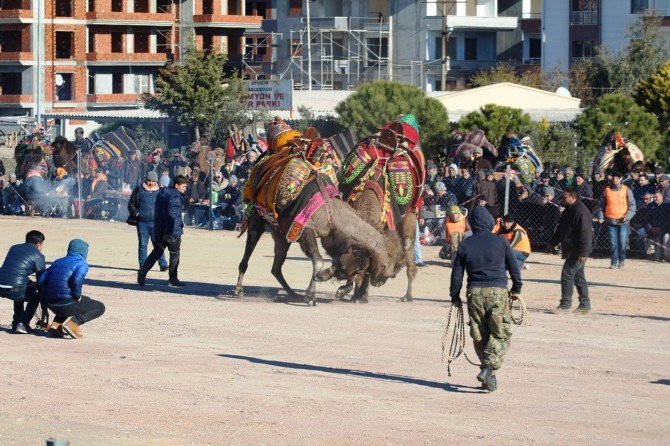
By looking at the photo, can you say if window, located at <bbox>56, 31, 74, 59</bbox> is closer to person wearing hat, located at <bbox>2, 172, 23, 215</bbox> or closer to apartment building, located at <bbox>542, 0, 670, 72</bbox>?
A: apartment building, located at <bbox>542, 0, 670, 72</bbox>

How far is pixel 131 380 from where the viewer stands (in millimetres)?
14172

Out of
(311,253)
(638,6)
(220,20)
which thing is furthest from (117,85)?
(311,253)

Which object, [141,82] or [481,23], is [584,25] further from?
[141,82]

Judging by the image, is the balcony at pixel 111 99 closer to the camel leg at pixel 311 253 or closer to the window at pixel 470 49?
the window at pixel 470 49

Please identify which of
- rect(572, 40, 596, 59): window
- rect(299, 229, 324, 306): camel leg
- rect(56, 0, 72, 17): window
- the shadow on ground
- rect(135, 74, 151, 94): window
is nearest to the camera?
the shadow on ground

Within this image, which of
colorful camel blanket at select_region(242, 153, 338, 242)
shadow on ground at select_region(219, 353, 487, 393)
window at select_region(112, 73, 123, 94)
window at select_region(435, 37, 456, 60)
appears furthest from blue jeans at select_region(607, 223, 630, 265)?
window at select_region(112, 73, 123, 94)

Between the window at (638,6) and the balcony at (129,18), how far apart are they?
26.0 metres

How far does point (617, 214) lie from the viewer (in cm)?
2538

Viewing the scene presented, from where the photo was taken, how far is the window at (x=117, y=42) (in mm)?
82194

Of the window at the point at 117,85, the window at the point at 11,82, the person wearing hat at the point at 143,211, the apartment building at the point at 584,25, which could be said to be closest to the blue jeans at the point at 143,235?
the person wearing hat at the point at 143,211

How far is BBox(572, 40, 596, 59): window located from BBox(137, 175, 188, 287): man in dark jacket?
5529 cm

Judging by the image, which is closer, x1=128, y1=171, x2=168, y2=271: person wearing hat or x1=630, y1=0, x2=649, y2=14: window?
x1=128, y1=171, x2=168, y2=271: person wearing hat

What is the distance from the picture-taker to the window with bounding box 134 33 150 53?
83.1 meters

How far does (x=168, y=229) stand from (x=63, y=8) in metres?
60.0
